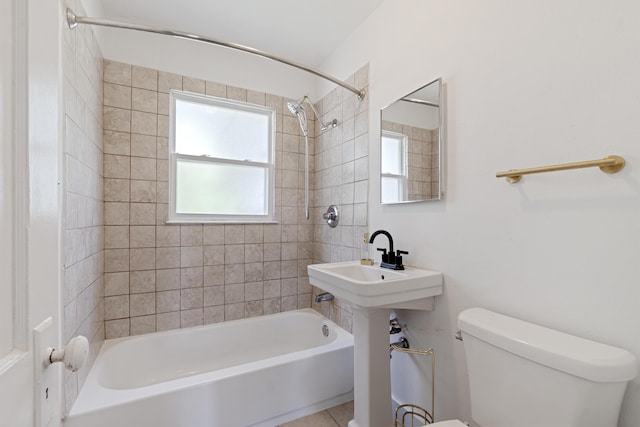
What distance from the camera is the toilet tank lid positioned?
0.78 metres

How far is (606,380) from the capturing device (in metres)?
0.77

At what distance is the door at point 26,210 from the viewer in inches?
15.1

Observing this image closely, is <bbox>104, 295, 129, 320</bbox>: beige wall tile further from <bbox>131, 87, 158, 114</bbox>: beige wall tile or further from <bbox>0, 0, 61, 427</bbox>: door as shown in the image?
<bbox>0, 0, 61, 427</bbox>: door

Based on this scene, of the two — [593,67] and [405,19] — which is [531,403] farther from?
[405,19]

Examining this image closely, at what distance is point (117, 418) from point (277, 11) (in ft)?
8.19

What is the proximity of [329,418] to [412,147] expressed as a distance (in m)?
1.69

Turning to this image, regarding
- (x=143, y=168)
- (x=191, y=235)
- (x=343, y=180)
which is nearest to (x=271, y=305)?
(x=191, y=235)

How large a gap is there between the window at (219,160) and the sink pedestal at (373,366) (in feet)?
4.55

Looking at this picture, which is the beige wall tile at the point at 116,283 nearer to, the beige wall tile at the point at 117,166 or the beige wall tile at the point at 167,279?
the beige wall tile at the point at 167,279

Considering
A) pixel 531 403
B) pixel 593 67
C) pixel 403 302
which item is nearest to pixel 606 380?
pixel 531 403

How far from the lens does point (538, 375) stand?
0.88 meters

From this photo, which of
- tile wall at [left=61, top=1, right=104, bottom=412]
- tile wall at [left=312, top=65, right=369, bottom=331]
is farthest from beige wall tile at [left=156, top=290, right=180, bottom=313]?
tile wall at [left=312, top=65, right=369, bottom=331]

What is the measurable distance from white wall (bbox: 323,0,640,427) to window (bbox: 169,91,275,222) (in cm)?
136

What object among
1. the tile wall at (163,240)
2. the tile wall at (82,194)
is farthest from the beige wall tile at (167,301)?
the tile wall at (82,194)
